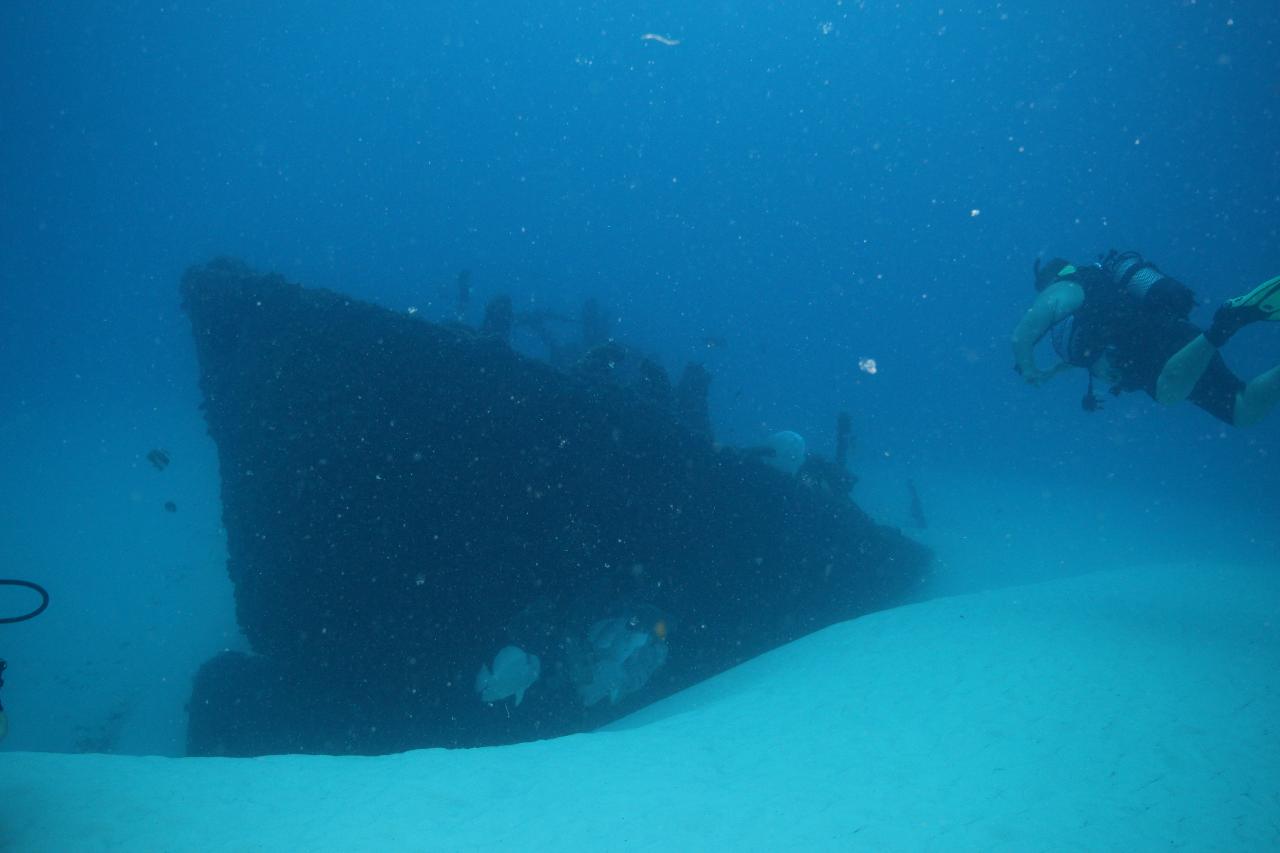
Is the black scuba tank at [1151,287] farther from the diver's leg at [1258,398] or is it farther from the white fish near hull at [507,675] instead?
the white fish near hull at [507,675]

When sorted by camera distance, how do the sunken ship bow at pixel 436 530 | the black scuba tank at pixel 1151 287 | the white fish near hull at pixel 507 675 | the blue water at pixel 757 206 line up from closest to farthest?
the sunken ship bow at pixel 436 530
the black scuba tank at pixel 1151 287
the white fish near hull at pixel 507 675
the blue water at pixel 757 206

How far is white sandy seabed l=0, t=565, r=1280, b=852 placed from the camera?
131 inches

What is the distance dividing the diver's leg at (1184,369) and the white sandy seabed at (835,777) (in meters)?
2.65

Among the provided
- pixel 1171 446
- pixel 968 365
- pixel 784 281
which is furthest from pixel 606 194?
pixel 1171 446

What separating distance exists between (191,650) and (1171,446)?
237ft

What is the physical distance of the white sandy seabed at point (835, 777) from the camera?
3.32 meters

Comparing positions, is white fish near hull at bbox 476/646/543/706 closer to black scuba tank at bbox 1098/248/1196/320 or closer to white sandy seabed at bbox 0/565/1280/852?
white sandy seabed at bbox 0/565/1280/852

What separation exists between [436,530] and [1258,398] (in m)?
8.84

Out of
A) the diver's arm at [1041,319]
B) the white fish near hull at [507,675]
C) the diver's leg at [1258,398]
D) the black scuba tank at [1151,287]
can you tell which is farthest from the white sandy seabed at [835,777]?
the black scuba tank at [1151,287]

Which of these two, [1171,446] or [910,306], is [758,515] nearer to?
[1171,446]

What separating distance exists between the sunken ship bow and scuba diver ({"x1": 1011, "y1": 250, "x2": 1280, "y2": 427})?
395 centimetres

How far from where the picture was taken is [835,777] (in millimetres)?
4031

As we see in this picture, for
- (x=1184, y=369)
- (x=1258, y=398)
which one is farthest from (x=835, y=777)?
(x=1258, y=398)

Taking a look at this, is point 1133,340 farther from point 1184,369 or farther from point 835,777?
point 835,777
